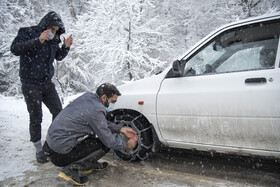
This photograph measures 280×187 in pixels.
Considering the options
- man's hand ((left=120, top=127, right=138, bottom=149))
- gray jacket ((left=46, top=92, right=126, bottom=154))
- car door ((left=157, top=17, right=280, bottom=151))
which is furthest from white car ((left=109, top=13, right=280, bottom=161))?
gray jacket ((left=46, top=92, right=126, bottom=154))

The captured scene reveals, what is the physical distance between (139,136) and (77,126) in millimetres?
857

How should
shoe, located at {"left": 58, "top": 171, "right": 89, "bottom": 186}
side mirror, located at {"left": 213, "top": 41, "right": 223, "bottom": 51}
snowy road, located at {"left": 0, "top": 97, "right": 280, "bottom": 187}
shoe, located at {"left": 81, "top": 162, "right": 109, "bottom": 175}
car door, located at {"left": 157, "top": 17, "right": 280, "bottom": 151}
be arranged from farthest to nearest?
side mirror, located at {"left": 213, "top": 41, "right": 223, "bottom": 51}
shoe, located at {"left": 81, "top": 162, "right": 109, "bottom": 175}
snowy road, located at {"left": 0, "top": 97, "right": 280, "bottom": 187}
shoe, located at {"left": 58, "top": 171, "right": 89, "bottom": 186}
car door, located at {"left": 157, "top": 17, "right": 280, "bottom": 151}

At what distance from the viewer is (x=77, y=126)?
2172 mm

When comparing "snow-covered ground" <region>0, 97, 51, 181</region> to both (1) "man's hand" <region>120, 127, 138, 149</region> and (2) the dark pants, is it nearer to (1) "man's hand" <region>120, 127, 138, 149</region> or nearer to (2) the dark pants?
(2) the dark pants

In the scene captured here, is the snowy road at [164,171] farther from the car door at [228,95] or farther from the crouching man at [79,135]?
the car door at [228,95]

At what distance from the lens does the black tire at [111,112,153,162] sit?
268cm

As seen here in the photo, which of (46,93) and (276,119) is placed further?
(46,93)

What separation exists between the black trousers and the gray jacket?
2.6 inches

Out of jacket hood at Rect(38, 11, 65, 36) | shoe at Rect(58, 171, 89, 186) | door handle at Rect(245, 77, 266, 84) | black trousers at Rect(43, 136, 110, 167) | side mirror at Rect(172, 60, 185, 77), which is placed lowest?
shoe at Rect(58, 171, 89, 186)

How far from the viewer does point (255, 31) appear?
2.29 meters

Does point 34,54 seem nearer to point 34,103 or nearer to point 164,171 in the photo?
point 34,103

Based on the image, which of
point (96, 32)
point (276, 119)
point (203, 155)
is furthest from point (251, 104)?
point (96, 32)

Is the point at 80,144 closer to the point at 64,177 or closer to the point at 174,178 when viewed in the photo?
the point at 64,177

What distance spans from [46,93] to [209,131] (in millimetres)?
2286
